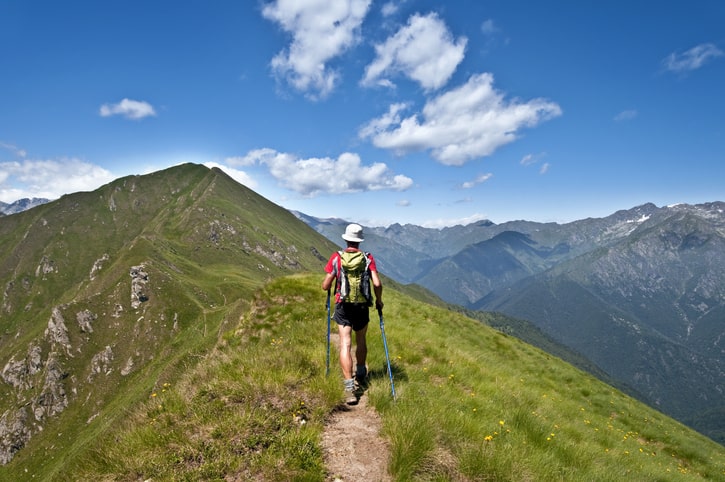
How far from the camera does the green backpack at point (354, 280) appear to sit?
9.09m

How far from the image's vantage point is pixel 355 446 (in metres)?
6.95

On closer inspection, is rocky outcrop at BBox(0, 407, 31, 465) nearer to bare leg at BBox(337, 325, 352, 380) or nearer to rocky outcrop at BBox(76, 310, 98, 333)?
rocky outcrop at BBox(76, 310, 98, 333)

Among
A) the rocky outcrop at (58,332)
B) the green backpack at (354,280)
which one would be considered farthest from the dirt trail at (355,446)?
the rocky outcrop at (58,332)

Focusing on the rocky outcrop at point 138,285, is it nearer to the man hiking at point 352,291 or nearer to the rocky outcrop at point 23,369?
the rocky outcrop at point 23,369

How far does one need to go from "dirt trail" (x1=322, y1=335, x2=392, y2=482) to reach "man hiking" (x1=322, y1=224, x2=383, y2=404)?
37.3 inches

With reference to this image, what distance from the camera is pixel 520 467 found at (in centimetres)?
627

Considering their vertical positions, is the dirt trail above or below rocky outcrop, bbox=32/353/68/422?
above

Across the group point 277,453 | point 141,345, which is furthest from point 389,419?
point 141,345

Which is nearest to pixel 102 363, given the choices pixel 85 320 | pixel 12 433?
pixel 85 320

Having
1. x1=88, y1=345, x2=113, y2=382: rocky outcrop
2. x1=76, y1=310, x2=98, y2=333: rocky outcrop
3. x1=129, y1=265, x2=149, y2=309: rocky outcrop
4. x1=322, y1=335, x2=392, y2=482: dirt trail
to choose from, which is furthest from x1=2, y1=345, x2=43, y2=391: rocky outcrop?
x1=322, y1=335, x2=392, y2=482: dirt trail

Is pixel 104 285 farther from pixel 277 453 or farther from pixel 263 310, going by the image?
pixel 277 453

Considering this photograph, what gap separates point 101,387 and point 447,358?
17542 centimetres

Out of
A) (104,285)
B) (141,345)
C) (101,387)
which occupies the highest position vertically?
(104,285)

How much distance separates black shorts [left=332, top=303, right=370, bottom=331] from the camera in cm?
924
